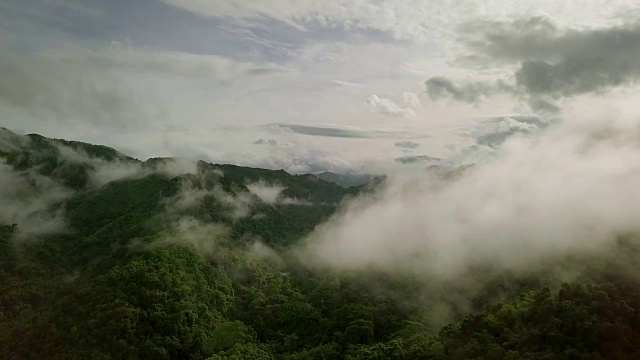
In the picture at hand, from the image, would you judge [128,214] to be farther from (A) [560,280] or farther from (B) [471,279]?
(A) [560,280]

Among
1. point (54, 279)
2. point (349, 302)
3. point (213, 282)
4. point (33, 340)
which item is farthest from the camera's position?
point (54, 279)

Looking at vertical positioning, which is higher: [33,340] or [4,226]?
[4,226]

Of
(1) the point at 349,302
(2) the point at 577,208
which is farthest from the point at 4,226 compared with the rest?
(2) the point at 577,208

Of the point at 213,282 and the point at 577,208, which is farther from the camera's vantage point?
the point at 577,208

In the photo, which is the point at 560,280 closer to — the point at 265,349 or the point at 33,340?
the point at 265,349

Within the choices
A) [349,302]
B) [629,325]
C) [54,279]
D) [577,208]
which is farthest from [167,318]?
[577,208]

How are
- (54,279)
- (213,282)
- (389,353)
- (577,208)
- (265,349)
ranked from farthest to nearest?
(577,208)
(54,279)
(213,282)
(265,349)
(389,353)

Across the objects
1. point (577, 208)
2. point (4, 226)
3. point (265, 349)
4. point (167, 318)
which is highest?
point (577, 208)
